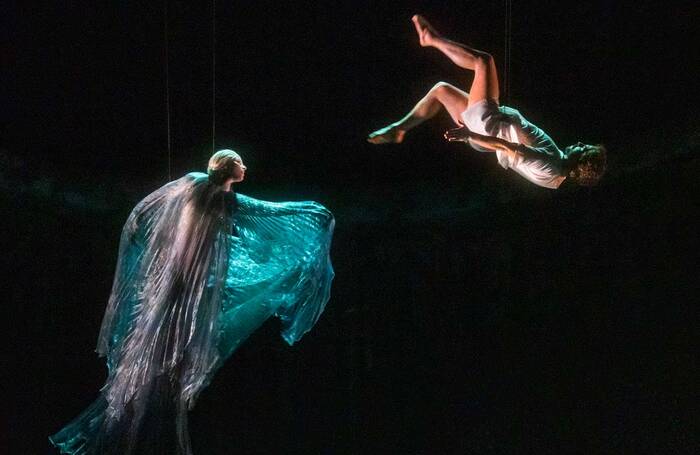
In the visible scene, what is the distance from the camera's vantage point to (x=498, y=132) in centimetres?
311

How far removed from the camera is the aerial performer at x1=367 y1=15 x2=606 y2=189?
300 cm

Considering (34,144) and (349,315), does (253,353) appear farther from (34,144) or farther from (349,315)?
(34,144)

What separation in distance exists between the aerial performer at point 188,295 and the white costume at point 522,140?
29.0 inches

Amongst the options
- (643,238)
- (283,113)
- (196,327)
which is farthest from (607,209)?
(196,327)

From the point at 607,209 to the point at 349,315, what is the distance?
4.49 feet

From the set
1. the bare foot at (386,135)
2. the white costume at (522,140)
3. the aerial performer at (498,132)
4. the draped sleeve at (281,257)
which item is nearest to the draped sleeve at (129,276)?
the draped sleeve at (281,257)

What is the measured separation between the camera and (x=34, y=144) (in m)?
4.02

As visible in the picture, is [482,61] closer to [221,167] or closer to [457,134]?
[457,134]

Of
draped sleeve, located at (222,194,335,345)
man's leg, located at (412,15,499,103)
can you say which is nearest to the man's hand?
man's leg, located at (412,15,499,103)

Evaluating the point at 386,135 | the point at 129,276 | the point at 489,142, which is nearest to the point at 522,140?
the point at 489,142

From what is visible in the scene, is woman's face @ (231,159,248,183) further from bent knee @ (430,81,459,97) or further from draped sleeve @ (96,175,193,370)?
bent knee @ (430,81,459,97)

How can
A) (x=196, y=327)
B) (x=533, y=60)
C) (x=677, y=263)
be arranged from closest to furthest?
(x=196, y=327)
(x=677, y=263)
(x=533, y=60)

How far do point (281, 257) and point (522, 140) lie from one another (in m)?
1.07

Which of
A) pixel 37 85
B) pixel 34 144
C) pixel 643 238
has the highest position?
pixel 37 85
